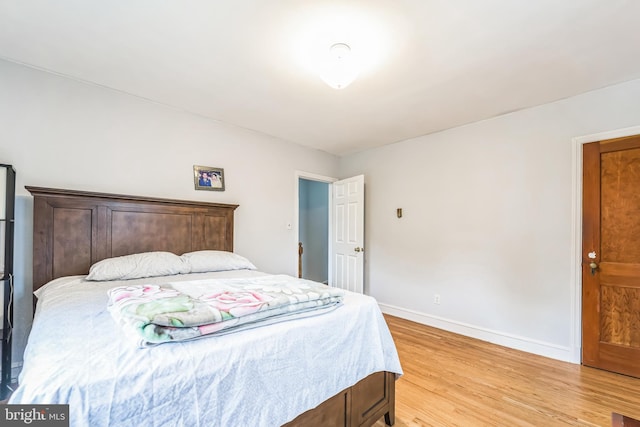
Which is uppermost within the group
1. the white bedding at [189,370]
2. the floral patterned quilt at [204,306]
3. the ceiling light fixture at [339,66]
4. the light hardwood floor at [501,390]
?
the ceiling light fixture at [339,66]

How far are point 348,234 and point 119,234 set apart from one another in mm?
2875

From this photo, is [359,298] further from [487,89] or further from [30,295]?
[30,295]

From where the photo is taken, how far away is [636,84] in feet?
7.59

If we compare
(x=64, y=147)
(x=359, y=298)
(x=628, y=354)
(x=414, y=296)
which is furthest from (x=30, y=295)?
(x=628, y=354)

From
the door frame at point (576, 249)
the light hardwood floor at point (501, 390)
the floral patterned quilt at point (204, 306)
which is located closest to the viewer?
the floral patterned quilt at point (204, 306)

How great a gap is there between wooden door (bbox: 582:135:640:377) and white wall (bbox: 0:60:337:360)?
3185 millimetres

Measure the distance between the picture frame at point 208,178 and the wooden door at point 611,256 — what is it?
3624 mm

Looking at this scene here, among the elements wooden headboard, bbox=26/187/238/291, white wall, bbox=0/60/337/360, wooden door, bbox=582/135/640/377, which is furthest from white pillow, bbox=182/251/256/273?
wooden door, bbox=582/135/640/377

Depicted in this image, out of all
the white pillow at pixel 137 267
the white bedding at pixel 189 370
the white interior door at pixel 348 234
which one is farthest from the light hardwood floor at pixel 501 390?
the white pillow at pixel 137 267

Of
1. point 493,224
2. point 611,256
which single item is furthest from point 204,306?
point 611,256

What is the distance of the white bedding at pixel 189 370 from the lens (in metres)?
0.78

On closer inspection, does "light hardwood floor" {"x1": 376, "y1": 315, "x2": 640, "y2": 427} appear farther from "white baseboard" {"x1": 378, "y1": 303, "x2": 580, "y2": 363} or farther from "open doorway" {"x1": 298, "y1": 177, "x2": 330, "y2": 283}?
"open doorway" {"x1": 298, "y1": 177, "x2": 330, "y2": 283}

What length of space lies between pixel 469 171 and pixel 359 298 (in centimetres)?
240

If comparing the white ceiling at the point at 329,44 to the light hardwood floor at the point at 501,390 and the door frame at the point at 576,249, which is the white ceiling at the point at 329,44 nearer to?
the door frame at the point at 576,249
